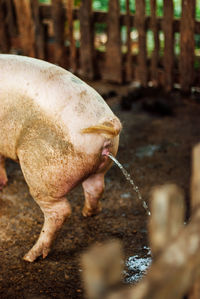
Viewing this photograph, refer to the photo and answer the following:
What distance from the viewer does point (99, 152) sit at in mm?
2920

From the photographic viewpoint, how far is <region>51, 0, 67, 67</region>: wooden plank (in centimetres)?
648

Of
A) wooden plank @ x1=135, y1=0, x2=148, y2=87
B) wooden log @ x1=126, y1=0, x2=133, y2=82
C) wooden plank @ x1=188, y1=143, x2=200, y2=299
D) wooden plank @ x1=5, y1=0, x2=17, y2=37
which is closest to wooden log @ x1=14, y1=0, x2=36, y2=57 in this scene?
wooden plank @ x1=5, y1=0, x2=17, y2=37

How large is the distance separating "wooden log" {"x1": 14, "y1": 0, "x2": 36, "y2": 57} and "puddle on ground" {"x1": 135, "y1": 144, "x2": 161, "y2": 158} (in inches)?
117

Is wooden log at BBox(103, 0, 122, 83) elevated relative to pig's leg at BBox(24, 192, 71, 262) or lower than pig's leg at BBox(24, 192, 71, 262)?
elevated

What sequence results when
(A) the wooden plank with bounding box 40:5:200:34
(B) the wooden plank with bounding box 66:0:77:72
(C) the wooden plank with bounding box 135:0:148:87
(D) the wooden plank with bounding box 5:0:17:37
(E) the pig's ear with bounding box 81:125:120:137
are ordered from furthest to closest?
(D) the wooden plank with bounding box 5:0:17:37
(B) the wooden plank with bounding box 66:0:77:72
(C) the wooden plank with bounding box 135:0:148:87
(A) the wooden plank with bounding box 40:5:200:34
(E) the pig's ear with bounding box 81:125:120:137

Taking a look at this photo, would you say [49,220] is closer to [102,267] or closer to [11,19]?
[102,267]

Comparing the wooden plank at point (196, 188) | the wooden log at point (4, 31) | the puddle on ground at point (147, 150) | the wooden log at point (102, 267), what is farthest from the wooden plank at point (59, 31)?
the wooden log at point (102, 267)

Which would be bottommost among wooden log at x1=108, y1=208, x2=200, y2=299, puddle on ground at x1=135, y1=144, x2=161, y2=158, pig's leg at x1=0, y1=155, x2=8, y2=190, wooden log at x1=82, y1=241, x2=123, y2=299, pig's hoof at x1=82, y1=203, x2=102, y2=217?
puddle on ground at x1=135, y1=144, x2=161, y2=158

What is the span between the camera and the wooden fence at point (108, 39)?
18.7ft

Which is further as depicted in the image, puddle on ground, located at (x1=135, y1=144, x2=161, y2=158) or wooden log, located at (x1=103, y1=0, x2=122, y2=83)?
wooden log, located at (x1=103, y1=0, x2=122, y2=83)

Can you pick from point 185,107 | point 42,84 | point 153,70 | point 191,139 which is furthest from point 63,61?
point 42,84

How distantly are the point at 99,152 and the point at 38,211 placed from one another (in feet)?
3.63

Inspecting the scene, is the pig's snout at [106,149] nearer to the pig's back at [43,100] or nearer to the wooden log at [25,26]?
the pig's back at [43,100]

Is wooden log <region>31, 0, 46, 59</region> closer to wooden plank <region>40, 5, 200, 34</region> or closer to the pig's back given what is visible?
wooden plank <region>40, 5, 200, 34</region>
